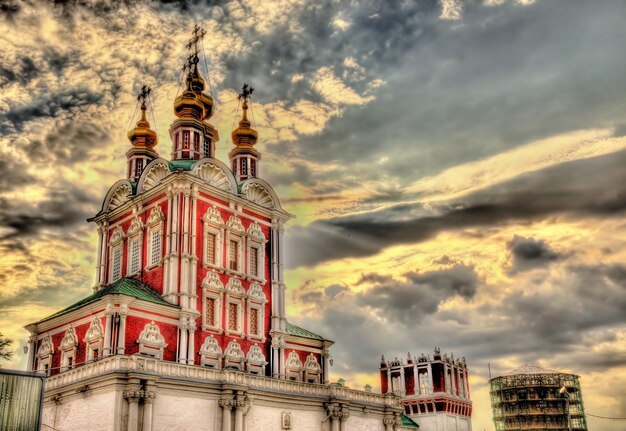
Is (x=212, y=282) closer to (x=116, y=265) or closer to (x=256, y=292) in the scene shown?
(x=256, y=292)

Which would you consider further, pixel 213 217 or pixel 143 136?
pixel 143 136

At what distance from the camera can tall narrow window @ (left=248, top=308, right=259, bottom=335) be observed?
39.9 m

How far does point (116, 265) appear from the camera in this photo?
41562 mm

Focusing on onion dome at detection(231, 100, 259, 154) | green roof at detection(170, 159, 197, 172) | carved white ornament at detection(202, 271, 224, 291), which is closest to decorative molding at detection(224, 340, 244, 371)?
carved white ornament at detection(202, 271, 224, 291)

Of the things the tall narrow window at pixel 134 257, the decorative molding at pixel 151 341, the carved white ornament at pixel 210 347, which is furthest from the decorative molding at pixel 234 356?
the tall narrow window at pixel 134 257

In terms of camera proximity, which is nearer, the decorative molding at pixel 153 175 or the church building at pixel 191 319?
the church building at pixel 191 319

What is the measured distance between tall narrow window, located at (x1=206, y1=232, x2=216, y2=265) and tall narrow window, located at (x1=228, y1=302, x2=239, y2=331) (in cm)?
279

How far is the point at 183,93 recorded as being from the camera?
1762 inches

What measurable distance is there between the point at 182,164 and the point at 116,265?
757 cm

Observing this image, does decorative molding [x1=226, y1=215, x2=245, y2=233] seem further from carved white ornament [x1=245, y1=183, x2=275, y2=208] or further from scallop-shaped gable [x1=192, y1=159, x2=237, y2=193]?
carved white ornament [x1=245, y1=183, x2=275, y2=208]

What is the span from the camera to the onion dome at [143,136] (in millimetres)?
46750

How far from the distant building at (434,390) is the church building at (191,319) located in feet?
69.8

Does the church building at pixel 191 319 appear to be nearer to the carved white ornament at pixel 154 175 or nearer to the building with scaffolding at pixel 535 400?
the carved white ornament at pixel 154 175

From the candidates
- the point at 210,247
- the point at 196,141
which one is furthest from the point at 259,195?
the point at 210,247
